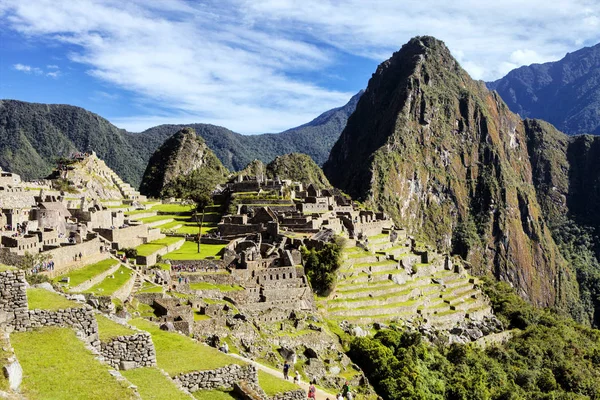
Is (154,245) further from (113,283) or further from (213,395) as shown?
(213,395)

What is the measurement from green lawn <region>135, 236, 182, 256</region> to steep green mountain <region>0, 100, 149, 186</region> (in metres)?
116

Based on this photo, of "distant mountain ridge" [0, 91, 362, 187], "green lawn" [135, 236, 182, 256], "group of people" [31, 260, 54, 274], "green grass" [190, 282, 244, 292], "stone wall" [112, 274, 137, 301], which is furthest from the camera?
"distant mountain ridge" [0, 91, 362, 187]

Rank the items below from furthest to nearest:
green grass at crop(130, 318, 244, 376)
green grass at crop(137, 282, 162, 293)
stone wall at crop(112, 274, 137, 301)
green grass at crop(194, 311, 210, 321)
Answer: green grass at crop(137, 282, 162, 293)
green grass at crop(194, 311, 210, 321)
stone wall at crop(112, 274, 137, 301)
green grass at crop(130, 318, 244, 376)

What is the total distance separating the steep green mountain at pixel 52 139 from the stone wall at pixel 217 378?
490 ft

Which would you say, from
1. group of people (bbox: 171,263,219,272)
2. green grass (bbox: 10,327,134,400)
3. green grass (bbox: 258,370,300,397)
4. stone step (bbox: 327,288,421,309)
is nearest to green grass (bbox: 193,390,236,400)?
green grass (bbox: 258,370,300,397)

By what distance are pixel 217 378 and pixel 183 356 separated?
1104mm

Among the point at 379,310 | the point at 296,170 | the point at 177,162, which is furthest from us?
the point at 177,162

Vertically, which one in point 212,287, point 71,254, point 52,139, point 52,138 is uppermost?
point 52,138

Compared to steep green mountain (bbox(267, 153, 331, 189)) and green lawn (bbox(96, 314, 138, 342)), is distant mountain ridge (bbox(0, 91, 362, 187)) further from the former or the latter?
green lawn (bbox(96, 314, 138, 342))

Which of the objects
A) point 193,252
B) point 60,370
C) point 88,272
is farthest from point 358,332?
point 60,370

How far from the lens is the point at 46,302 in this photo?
10.1m

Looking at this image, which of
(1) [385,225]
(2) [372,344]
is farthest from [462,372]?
(1) [385,225]

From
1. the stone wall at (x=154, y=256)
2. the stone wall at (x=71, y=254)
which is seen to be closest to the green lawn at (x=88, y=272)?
the stone wall at (x=71, y=254)

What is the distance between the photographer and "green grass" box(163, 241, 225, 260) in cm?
3748
